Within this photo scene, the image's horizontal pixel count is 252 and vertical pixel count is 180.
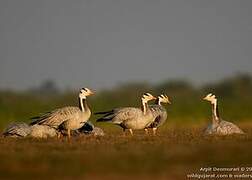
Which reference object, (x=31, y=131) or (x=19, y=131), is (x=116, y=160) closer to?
(x=31, y=131)

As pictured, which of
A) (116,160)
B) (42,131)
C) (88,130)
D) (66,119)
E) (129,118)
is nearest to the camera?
(116,160)

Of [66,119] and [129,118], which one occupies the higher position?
[129,118]

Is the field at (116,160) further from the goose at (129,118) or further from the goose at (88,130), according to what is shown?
the goose at (88,130)

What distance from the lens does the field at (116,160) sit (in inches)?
536

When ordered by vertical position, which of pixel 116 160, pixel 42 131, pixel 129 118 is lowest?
pixel 116 160

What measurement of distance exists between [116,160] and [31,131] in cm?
900

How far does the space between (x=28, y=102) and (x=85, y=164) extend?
1511 inches

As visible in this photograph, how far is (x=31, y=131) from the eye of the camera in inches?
916

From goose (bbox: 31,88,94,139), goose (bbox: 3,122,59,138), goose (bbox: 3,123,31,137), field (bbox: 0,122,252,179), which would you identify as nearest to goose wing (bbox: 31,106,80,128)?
goose (bbox: 31,88,94,139)

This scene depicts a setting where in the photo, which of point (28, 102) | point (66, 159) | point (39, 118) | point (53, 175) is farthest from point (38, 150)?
point (28, 102)

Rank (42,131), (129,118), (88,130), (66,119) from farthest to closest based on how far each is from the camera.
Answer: (88,130) → (129,118) → (42,131) → (66,119)

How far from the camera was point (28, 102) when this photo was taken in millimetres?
52312

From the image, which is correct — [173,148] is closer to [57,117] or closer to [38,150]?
[38,150]

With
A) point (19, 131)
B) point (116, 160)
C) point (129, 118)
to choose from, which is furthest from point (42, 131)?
point (116, 160)
